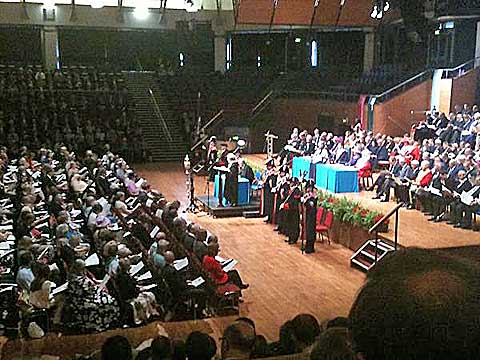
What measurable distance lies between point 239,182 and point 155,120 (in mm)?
10008

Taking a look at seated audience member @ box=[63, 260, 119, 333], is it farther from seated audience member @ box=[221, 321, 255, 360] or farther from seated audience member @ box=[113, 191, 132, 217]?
seated audience member @ box=[113, 191, 132, 217]

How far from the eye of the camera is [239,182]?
13664 millimetres

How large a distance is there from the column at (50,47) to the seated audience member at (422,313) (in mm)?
25597

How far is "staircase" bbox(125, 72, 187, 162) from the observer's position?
21562 mm

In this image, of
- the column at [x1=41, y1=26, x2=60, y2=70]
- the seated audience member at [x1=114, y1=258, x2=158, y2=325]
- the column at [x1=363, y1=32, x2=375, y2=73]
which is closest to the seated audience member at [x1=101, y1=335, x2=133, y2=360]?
the seated audience member at [x1=114, y1=258, x2=158, y2=325]

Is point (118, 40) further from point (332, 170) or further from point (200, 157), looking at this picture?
point (332, 170)

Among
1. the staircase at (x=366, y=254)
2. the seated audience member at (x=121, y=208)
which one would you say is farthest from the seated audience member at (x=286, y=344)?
the seated audience member at (x=121, y=208)

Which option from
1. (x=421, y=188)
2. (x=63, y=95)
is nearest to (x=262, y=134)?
(x=63, y=95)

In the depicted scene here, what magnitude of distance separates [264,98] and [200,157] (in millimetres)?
5051

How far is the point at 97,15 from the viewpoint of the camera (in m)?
24.6

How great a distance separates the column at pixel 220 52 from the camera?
86.0 feet

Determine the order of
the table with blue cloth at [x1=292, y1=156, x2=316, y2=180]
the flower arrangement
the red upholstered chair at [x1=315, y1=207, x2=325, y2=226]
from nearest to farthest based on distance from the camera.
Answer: the flower arrangement, the red upholstered chair at [x1=315, y1=207, x2=325, y2=226], the table with blue cloth at [x1=292, y1=156, x2=316, y2=180]

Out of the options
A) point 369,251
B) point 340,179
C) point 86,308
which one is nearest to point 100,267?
point 86,308

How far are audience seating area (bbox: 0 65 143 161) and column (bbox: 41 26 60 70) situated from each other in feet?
5.15
